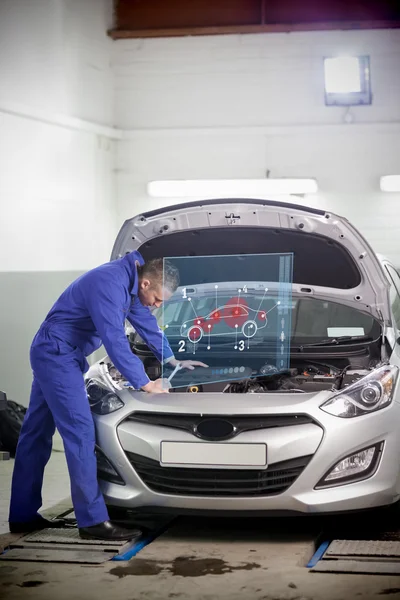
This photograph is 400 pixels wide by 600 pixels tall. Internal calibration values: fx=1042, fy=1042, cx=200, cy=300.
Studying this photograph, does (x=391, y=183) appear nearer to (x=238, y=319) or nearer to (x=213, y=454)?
(x=238, y=319)

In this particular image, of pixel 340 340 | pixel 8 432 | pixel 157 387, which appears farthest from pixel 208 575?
pixel 8 432

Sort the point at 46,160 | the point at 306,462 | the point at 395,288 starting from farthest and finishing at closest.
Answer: the point at 46,160 → the point at 395,288 → the point at 306,462

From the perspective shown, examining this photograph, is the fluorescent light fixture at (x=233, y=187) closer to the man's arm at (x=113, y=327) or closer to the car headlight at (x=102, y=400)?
the car headlight at (x=102, y=400)

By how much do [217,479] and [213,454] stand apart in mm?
126

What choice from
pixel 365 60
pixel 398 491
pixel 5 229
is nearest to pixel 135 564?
pixel 398 491

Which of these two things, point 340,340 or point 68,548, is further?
point 340,340

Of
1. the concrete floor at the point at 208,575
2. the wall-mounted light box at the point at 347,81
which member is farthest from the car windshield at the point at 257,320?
the wall-mounted light box at the point at 347,81

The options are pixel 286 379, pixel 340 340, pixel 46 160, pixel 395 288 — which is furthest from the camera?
pixel 46 160

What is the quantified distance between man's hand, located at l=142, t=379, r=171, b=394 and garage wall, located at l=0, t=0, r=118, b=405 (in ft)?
12.5

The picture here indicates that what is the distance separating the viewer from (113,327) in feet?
16.0

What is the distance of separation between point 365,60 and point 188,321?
5443 millimetres

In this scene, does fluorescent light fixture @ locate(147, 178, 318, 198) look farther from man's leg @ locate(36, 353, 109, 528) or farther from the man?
man's leg @ locate(36, 353, 109, 528)

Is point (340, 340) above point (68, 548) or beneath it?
Answer: above

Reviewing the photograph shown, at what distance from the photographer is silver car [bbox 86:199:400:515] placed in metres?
4.71
